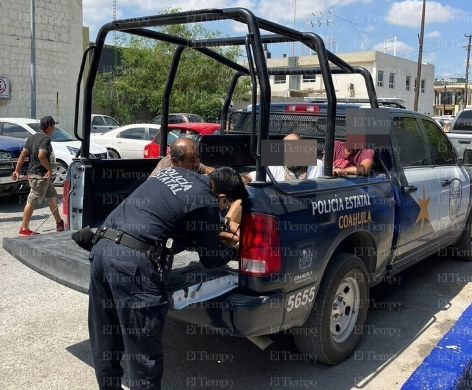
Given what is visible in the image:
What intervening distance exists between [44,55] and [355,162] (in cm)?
1906

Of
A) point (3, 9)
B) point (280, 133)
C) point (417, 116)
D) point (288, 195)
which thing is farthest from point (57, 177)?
point (3, 9)

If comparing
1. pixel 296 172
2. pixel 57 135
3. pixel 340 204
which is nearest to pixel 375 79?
A: pixel 57 135

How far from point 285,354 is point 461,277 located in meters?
3.11

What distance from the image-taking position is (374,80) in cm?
4191

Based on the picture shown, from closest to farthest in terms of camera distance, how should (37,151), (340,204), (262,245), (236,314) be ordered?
(236,314) → (262,245) → (340,204) → (37,151)

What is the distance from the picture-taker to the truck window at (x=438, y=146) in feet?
17.5

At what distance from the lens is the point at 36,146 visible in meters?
7.32

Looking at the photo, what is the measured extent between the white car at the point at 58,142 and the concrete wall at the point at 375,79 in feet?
86.4

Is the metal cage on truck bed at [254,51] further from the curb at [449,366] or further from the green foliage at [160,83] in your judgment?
the green foliage at [160,83]

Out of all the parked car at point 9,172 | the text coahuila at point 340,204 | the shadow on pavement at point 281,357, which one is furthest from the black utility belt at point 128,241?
the parked car at point 9,172

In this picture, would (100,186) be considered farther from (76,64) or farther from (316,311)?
(76,64)

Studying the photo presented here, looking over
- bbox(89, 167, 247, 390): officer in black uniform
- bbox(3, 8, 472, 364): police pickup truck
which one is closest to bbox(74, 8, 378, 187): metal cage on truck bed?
bbox(3, 8, 472, 364): police pickup truck

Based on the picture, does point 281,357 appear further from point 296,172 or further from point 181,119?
point 181,119

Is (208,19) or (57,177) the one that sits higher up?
(208,19)
